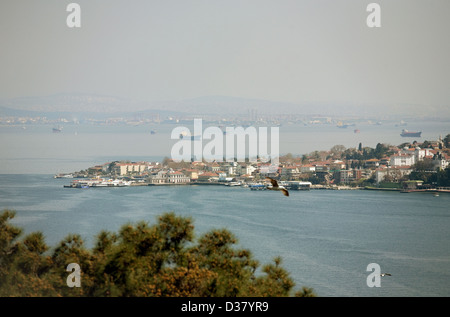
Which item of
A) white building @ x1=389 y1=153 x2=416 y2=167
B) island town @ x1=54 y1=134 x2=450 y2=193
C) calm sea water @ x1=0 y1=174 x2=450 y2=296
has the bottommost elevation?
calm sea water @ x1=0 y1=174 x2=450 y2=296

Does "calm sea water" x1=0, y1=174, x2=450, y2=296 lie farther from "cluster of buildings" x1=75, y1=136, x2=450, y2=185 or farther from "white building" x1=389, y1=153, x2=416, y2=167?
"white building" x1=389, y1=153, x2=416, y2=167

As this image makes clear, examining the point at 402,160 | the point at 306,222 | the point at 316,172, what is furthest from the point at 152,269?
the point at 402,160

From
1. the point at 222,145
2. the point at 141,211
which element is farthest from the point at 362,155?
the point at 141,211

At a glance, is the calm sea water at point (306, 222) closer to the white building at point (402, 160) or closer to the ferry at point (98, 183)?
the ferry at point (98, 183)

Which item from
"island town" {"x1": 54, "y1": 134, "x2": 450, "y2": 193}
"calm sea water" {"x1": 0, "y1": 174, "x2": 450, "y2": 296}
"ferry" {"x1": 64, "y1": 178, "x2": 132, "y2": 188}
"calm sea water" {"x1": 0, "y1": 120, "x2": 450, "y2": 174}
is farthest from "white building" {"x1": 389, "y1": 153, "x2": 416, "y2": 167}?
"ferry" {"x1": 64, "y1": 178, "x2": 132, "y2": 188}

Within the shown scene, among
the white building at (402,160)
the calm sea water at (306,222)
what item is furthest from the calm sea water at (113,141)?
the calm sea water at (306,222)

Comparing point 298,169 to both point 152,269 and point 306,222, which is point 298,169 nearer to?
point 306,222

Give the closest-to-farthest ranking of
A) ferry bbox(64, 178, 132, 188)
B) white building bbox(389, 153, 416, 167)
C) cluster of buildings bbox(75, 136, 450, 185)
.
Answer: ferry bbox(64, 178, 132, 188), cluster of buildings bbox(75, 136, 450, 185), white building bbox(389, 153, 416, 167)
